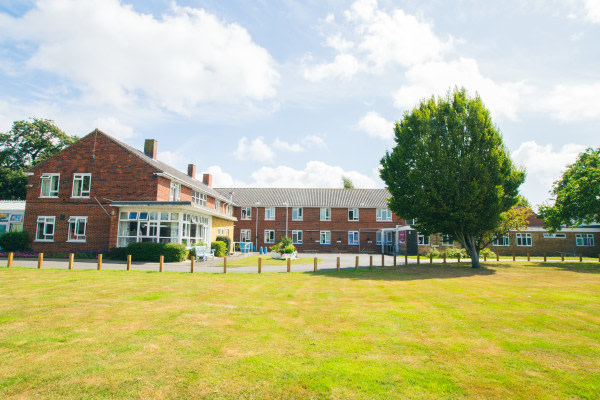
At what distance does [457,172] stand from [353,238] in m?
24.3

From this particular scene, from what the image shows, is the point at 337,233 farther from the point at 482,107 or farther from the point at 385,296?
the point at 385,296

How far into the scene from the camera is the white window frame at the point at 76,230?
26609 millimetres

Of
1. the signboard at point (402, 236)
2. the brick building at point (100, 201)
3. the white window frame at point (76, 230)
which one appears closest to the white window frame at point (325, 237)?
the signboard at point (402, 236)

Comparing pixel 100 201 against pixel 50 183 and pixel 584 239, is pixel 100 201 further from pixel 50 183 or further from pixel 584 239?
pixel 584 239

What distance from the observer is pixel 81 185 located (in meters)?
27.5

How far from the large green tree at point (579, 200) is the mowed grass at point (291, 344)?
21.8 m

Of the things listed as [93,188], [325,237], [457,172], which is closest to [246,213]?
[325,237]

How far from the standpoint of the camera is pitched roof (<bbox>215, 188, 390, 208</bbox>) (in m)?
46.7

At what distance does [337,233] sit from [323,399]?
41.6 meters

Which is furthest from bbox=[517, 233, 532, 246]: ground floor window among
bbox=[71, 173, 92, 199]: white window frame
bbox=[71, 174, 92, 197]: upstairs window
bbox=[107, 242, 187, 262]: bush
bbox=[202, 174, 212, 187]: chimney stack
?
bbox=[71, 174, 92, 197]: upstairs window

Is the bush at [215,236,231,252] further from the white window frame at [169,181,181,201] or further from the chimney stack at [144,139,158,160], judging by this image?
the chimney stack at [144,139,158,160]

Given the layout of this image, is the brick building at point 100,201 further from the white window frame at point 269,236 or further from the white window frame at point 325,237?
the white window frame at point 325,237

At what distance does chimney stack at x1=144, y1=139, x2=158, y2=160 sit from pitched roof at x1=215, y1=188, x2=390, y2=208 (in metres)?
15.9

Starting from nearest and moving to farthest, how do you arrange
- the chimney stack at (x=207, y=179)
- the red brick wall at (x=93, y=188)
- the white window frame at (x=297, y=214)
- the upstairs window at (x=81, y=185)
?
1. the red brick wall at (x=93, y=188)
2. the upstairs window at (x=81, y=185)
3. the chimney stack at (x=207, y=179)
4. the white window frame at (x=297, y=214)
